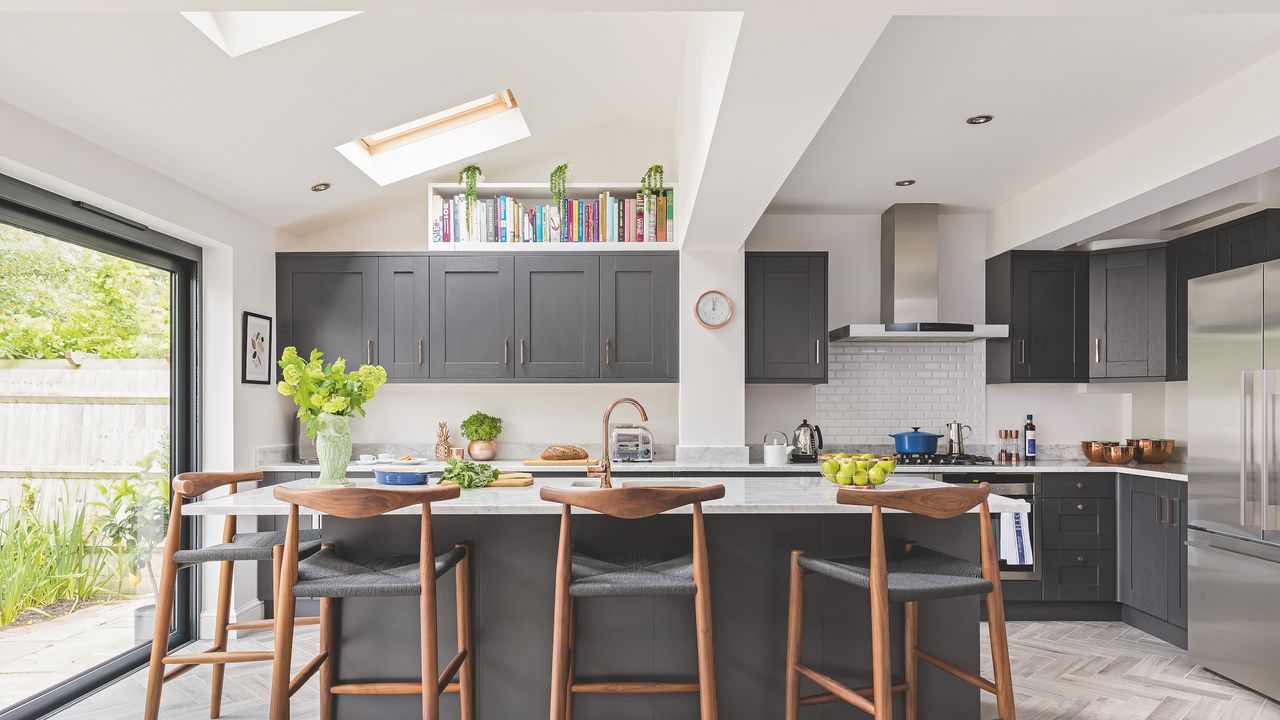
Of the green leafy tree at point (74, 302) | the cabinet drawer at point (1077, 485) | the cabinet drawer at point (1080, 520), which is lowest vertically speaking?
the cabinet drawer at point (1080, 520)

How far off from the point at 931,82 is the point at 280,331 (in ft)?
13.3

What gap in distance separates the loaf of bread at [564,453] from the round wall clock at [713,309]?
1.16m

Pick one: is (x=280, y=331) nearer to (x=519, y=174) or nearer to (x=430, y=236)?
(x=430, y=236)

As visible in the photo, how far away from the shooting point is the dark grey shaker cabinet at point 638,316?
4918 mm

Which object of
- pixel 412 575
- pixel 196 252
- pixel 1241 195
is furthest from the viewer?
pixel 196 252

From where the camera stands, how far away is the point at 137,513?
149 inches

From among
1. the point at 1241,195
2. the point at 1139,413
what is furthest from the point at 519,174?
the point at 1139,413

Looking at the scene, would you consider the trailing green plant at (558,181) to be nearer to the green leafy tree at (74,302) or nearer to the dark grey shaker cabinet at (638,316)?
the dark grey shaker cabinet at (638,316)

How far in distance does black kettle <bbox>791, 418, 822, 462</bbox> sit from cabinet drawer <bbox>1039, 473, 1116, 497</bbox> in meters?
1.36

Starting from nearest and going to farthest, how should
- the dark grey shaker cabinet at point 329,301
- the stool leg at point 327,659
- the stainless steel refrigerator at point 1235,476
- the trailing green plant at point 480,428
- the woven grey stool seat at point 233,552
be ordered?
the stool leg at point 327,659 < the woven grey stool seat at point 233,552 < the stainless steel refrigerator at point 1235,476 < the dark grey shaker cabinet at point 329,301 < the trailing green plant at point 480,428

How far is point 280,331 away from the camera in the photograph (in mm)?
4934

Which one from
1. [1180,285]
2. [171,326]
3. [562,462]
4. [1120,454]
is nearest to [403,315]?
[171,326]

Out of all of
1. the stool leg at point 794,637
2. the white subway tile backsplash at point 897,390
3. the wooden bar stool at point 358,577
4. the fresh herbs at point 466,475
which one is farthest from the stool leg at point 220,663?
the white subway tile backsplash at point 897,390

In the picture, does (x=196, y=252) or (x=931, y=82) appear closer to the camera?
(x=931, y=82)
